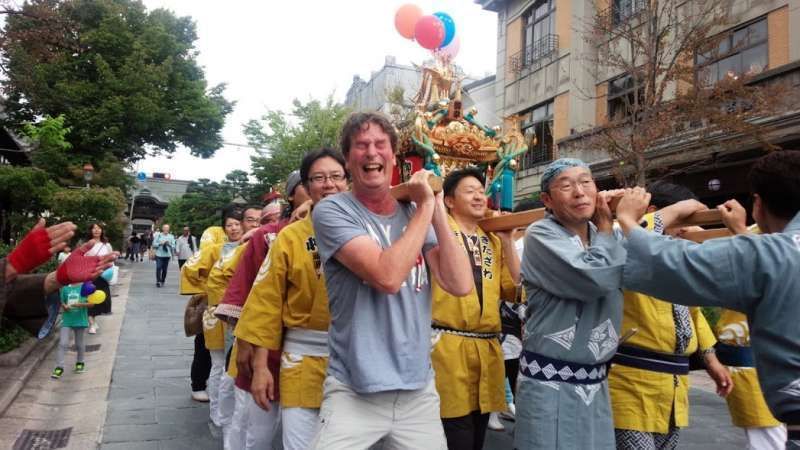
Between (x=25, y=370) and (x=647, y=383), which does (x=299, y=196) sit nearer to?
(x=647, y=383)

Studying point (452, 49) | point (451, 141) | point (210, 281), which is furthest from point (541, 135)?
point (210, 281)

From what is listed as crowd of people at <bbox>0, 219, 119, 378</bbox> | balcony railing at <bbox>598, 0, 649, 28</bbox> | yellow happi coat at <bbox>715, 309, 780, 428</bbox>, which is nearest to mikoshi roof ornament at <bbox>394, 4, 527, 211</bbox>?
yellow happi coat at <bbox>715, 309, 780, 428</bbox>

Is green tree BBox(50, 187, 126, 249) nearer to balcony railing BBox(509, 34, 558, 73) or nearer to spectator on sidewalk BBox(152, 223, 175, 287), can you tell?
spectator on sidewalk BBox(152, 223, 175, 287)

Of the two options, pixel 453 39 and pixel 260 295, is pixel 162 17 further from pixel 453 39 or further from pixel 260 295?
pixel 260 295

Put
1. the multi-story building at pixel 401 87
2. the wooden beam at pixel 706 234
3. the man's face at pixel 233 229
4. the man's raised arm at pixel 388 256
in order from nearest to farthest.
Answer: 1. the man's raised arm at pixel 388 256
2. the wooden beam at pixel 706 234
3. the man's face at pixel 233 229
4. the multi-story building at pixel 401 87

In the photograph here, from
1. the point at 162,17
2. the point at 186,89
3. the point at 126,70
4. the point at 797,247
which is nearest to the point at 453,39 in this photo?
the point at 797,247

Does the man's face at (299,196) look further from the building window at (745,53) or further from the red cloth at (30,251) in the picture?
the building window at (745,53)

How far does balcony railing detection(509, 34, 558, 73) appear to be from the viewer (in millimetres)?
18578

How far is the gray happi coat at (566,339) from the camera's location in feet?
8.09

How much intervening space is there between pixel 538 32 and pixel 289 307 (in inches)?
751

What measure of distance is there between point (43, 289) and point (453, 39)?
7.39 metres

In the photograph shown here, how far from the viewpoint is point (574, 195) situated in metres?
2.66

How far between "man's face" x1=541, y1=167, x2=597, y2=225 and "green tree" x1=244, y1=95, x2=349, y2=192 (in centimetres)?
2219

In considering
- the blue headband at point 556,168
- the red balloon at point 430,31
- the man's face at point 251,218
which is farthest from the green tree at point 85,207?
the blue headband at point 556,168
